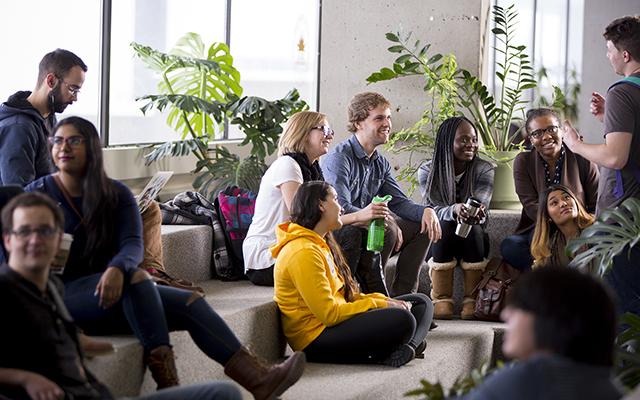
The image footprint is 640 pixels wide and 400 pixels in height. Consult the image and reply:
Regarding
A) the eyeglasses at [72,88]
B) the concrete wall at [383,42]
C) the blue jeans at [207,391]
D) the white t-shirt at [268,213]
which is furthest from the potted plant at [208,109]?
the blue jeans at [207,391]

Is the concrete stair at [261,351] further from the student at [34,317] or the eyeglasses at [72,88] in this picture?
the eyeglasses at [72,88]

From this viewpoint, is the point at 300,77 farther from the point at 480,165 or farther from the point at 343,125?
the point at 480,165

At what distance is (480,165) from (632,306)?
1.78m

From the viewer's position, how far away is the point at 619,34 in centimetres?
443

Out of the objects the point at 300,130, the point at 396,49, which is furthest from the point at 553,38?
the point at 300,130

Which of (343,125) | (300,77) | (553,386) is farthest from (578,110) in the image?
(553,386)

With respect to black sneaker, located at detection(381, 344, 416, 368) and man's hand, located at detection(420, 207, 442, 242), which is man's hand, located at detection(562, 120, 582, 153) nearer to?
black sneaker, located at detection(381, 344, 416, 368)

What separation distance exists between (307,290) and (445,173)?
1.76 m

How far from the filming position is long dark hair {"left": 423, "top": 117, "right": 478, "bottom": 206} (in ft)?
20.1

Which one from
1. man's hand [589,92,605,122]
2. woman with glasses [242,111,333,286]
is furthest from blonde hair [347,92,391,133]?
man's hand [589,92,605,122]

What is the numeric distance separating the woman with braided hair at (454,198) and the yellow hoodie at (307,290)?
4.13ft

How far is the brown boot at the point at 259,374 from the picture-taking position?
3946 mm

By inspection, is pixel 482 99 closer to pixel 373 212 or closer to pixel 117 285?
pixel 373 212

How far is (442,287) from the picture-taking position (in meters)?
6.09
